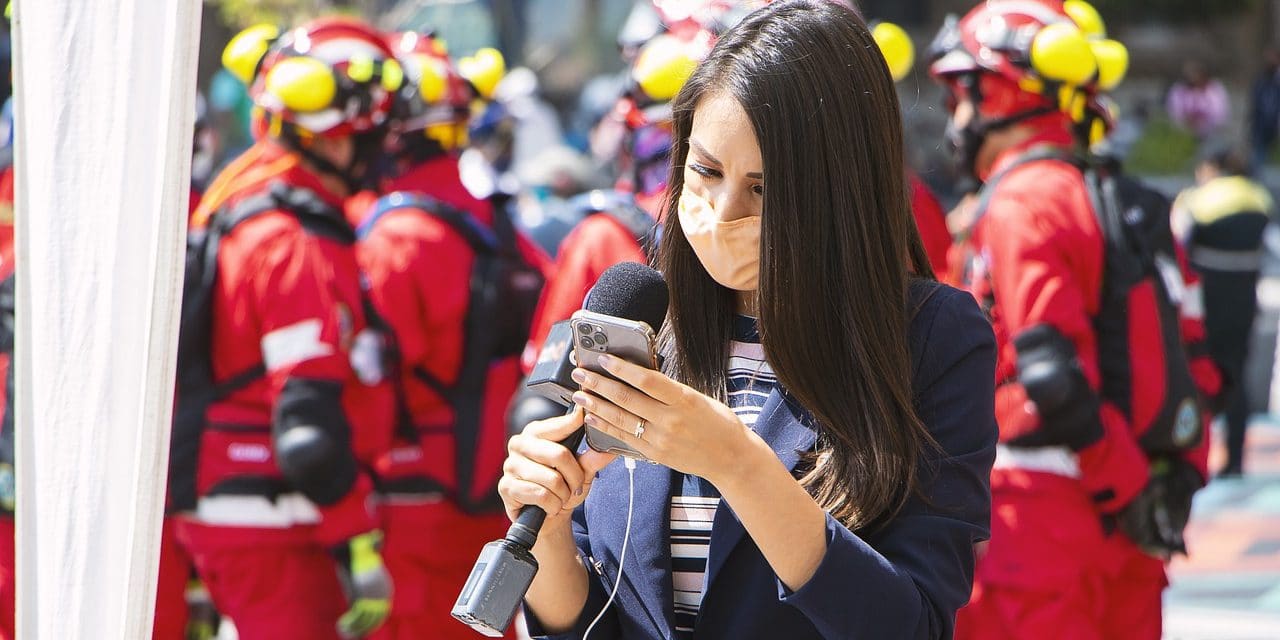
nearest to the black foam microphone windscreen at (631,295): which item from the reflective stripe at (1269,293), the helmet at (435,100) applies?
the helmet at (435,100)

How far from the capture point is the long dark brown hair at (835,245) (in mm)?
1807

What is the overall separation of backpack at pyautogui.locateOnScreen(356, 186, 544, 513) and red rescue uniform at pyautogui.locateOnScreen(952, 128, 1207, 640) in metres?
1.60

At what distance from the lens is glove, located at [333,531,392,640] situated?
4.38m

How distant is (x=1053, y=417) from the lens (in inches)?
163

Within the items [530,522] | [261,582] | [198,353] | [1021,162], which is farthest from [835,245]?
[261,582]

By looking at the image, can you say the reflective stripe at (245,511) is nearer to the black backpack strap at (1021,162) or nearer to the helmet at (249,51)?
the helmet at (249,51)

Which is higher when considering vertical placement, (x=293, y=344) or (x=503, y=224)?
(x=503, y=224)

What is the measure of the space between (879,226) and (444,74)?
387 centimetres

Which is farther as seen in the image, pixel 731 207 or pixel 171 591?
pixel 171 591

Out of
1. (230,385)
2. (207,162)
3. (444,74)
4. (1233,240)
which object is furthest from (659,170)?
(1233,240)

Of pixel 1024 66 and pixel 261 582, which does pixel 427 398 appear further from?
pixel 1024 66

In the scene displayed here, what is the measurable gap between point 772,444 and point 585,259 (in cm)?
281

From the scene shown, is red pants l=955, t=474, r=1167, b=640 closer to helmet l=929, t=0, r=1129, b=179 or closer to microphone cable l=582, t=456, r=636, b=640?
helmet l=929, t=0, r=1129, b=179

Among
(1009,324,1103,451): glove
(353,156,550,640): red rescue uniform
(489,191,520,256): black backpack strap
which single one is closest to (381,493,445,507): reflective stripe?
(353,156,550,640): red rescue uniform
